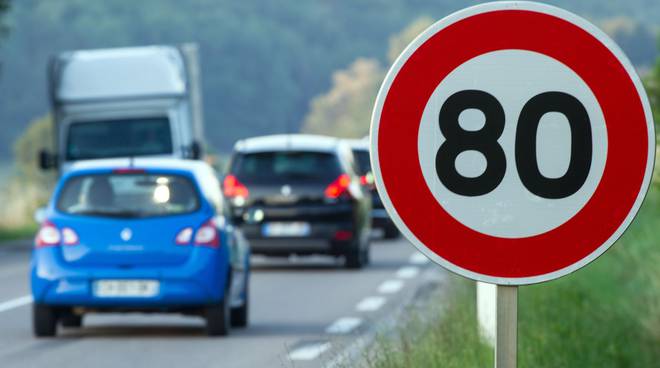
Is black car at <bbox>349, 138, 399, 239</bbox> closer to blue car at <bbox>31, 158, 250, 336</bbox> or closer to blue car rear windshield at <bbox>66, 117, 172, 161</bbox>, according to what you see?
blue car rear windshield at <bbox>66, 117, 172, 161</bbox>

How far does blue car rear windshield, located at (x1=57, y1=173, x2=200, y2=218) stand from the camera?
13469mm

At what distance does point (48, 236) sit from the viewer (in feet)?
43.9

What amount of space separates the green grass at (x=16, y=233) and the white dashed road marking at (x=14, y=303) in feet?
38.4

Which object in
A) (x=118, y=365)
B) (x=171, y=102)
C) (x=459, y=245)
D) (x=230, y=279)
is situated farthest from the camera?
(x=171, y=102)

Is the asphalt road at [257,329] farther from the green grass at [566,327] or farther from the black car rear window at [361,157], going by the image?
the black car rear window at [361,157]

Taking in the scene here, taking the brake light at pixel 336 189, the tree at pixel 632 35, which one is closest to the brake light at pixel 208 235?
the brake light at pixel 336 189

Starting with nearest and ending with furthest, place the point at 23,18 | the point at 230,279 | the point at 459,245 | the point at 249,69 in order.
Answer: the point at 459,245 < the point at 230,279 < the point at 23,18 < the point at 249,69

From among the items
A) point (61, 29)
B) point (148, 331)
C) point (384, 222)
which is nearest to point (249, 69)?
point (61, 29)

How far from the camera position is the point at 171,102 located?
1080 inches

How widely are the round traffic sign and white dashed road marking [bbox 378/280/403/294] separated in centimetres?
1360

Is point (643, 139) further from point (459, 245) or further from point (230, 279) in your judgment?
point (230, 279)

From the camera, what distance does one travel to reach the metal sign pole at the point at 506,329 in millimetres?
4887

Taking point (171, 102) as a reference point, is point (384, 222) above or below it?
below

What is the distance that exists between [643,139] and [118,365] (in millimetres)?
6719
